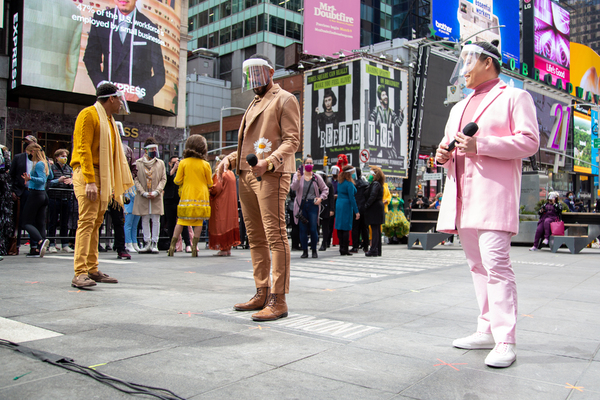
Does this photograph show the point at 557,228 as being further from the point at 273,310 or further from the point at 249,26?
the point at 249,26

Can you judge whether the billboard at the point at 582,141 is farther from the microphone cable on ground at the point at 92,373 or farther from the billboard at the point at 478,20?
the microphone cable on ground at the point at 92,373

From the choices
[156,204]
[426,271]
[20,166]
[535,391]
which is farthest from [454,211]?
[20,166]

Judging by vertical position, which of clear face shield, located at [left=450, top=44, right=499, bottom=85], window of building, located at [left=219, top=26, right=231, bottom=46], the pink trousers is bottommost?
the pink trousers

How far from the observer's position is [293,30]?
53.4 m

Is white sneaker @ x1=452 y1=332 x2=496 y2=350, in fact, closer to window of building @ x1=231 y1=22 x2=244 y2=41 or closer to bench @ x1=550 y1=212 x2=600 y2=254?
bench @ x1=550 y1=212 x2=600 y2=254

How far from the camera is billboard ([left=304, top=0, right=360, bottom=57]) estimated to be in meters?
37.8

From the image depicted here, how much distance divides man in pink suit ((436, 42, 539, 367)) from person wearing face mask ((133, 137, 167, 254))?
747 centimetres

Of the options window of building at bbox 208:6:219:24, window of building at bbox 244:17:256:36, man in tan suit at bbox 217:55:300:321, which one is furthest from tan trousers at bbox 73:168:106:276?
window of building at bbox 208:6:219:24

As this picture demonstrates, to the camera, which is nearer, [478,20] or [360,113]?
[360,113]

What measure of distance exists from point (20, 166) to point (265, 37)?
4496 centimetres

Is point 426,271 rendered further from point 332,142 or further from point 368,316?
point 332,142

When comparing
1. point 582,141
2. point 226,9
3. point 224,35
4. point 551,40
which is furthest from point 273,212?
point 582,141

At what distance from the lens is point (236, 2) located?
183 ft

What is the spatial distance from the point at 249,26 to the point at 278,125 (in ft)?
172
